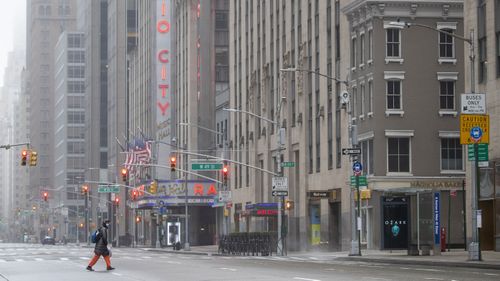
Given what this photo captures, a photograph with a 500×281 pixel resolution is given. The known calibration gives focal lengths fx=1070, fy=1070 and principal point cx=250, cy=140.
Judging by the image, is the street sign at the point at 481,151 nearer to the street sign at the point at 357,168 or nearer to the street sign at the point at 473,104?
the street sign at the point at 473,104

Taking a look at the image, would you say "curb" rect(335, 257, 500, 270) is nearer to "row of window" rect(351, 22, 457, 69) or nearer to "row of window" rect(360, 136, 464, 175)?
"row of window" rect(360, 136, 464, 175)

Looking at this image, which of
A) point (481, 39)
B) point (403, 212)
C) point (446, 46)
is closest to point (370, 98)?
point (446, 46)

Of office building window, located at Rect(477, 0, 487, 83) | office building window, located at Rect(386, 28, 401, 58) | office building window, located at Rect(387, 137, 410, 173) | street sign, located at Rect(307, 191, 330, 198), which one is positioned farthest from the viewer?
street sign, located at Rect(307, 191, 330, 198)

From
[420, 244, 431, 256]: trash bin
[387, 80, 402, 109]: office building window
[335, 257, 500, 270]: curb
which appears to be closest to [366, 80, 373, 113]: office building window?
[387, 80, 402, 109]: office building window

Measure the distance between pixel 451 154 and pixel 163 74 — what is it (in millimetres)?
66713

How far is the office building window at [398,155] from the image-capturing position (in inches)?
2530

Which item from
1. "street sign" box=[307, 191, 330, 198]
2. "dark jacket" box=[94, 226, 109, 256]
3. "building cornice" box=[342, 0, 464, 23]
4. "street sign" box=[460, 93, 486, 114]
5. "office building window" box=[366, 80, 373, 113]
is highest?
"building cornice" box=[342, 0, 464, 23]

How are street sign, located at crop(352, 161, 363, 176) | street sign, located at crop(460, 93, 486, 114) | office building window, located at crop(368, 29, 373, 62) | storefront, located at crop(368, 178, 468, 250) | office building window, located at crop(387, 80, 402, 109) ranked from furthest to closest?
1. office building window, located at crop(368, 29, 373, 62)
2. office building window, located at crop(387, 80, 402, 109)
3. storefront, located at crop(368, 178, 468, 250)
4. street sign, located at crop(352, 161, 363, 176)
5. street sign, located at crop(460, 93, 486, 114)

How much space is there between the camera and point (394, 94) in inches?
2537

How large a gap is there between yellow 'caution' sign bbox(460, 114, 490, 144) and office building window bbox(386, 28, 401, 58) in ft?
78.9

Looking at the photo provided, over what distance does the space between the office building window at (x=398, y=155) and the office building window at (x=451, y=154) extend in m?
2.29

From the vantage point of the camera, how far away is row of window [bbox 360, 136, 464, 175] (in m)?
64.3

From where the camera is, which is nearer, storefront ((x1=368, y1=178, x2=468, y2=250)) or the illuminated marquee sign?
storefront ((x1=368, y1=178, x2=468, y2=250))

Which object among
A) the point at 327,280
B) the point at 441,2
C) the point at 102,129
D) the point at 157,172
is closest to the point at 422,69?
the point at 441,2
